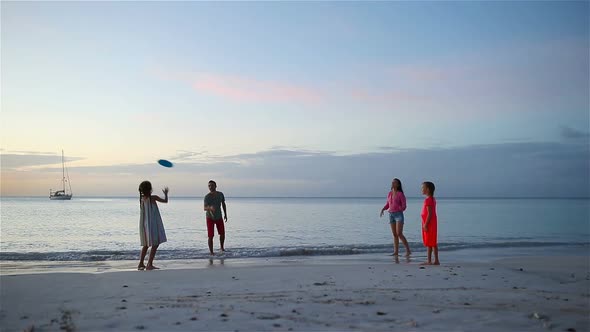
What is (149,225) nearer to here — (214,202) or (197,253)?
(214,202)

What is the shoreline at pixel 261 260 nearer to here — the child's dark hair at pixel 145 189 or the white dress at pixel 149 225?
the white dress at pixel 149 225

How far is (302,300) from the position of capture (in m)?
5.77

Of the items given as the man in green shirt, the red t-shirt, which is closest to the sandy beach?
the red t-shirt

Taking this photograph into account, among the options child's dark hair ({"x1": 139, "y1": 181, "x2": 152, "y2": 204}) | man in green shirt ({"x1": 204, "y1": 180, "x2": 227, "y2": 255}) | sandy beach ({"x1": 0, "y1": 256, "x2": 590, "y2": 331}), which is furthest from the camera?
man in green shirt ({"x1": 204, "y1": 180, "x2": 227, "y2": 255})

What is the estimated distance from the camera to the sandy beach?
4641 millimetres

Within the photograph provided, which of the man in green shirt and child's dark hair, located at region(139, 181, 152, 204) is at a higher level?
child's dark hair, located at region(139, 181, 152, 204)

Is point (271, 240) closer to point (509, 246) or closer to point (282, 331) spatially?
point (509, 246)

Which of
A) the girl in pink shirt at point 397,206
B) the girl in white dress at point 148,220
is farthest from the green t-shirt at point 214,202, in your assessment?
the girl in pink shirt at point 397,206

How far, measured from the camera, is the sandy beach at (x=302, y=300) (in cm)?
464

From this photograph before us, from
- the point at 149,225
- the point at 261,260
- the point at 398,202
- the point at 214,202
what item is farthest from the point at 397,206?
the point at 149,225

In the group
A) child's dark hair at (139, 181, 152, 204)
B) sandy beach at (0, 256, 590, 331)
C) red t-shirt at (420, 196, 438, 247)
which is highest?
child's dark hair at (139, 181, 152, 204)

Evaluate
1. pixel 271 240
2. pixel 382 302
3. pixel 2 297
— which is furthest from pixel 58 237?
pixel 382 302

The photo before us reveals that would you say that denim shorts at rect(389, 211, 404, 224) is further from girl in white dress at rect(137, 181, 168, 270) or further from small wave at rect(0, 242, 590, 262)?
girl in white dress at rect(137, 181, 168, 270)

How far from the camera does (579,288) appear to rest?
23.0ft
